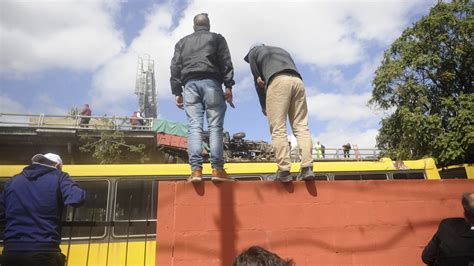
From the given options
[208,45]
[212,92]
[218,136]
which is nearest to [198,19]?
[208,45]

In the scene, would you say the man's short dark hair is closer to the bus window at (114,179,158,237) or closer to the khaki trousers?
the khaki trousers

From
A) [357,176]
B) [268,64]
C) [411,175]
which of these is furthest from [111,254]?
[411,175]

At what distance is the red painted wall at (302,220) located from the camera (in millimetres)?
3727

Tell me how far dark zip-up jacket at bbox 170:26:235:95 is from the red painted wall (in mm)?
1405

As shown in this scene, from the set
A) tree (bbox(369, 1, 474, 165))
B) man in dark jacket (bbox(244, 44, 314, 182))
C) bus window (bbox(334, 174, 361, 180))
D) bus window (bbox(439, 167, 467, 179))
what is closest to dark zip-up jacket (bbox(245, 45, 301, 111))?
man in dark jacket (bbox(244, 44, 314, 182))

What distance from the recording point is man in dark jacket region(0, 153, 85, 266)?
10.1ft

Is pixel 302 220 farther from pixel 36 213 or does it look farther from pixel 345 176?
pixel 345 176

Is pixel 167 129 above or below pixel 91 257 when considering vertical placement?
above

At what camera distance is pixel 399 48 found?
764 inches

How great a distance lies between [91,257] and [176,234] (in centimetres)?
404

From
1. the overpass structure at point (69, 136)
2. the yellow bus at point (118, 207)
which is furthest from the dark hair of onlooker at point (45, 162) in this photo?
the overpass structure at point (69, 136)

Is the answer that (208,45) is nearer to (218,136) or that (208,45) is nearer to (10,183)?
(218,136)

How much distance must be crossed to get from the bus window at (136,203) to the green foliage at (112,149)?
41.6ft

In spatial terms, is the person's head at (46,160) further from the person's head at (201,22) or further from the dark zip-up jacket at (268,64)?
the dark zip-up jacket at (268,64)
